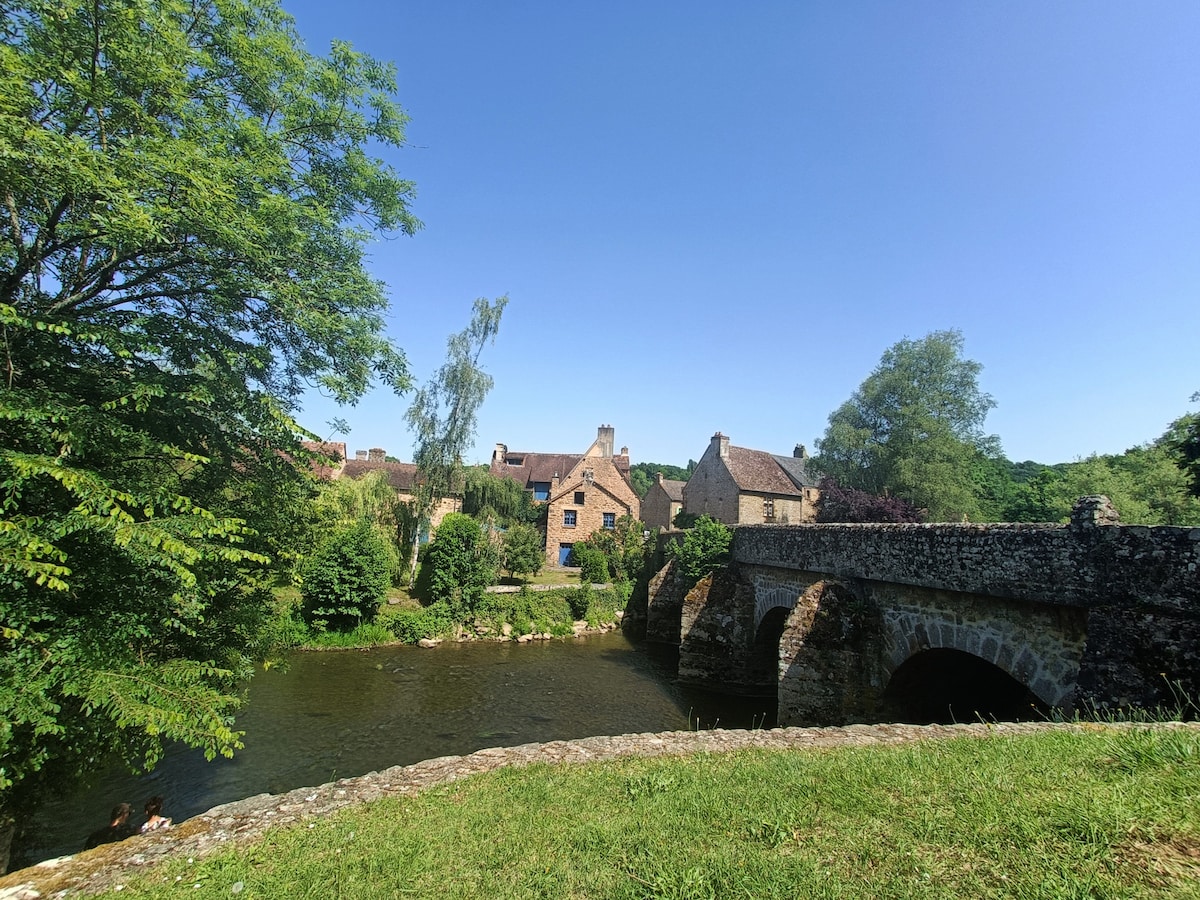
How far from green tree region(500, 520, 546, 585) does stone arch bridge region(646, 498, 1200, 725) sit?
11753mm

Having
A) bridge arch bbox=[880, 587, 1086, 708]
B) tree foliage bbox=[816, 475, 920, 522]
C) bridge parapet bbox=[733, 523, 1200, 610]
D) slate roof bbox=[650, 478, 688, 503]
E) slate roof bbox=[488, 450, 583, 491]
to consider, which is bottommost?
bridge arch bbox=[880, 587, 1086, 708]

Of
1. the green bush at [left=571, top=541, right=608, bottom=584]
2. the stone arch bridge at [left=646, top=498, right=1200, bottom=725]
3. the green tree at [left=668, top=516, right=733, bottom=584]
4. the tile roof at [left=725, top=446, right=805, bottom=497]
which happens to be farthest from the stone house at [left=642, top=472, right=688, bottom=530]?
the stone arch bridge at [left=646, top=498, right=1200, bottom=725]

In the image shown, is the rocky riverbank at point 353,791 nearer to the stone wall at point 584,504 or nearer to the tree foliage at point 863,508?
the tree foliage at point 863,508

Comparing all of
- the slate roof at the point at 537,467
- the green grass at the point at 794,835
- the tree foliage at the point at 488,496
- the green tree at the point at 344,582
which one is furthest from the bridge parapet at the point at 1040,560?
the slate roof at the point at 537,467

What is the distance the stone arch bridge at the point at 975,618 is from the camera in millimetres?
5691

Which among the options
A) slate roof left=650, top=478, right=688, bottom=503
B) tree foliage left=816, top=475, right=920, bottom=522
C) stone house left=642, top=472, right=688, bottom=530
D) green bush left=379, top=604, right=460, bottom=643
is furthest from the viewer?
slate roof left=650, top=478, right=688, bottom=503

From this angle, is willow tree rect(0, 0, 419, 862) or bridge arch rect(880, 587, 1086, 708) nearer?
willow tree rect(0, 0, 419, 862)

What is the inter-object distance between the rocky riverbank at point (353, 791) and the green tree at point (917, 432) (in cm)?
2618

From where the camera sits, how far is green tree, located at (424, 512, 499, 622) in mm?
21438

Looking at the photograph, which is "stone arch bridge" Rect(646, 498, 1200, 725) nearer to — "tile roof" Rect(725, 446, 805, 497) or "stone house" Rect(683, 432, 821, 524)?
"stone house" Rect(683, 432, 821, 524)

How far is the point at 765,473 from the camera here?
112 ft

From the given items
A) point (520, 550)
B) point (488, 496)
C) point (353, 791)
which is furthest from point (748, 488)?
point (353, 791)

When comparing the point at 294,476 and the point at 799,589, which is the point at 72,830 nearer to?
the point at 294,476

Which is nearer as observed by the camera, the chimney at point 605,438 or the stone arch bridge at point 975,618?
the stone arch bridge at point 975,618
